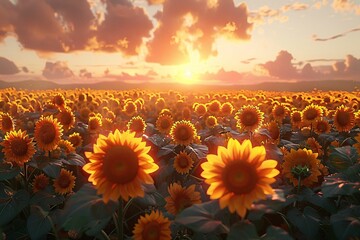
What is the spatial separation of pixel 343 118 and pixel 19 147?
553 cm

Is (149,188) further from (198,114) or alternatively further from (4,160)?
(198,114)

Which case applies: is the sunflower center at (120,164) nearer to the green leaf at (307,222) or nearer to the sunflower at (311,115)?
the green leaf at (307,222)

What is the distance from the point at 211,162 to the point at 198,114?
7783 mm

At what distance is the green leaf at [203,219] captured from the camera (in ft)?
7.28

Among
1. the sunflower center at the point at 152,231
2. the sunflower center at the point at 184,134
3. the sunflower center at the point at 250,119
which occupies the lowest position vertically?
the sunflower center at the point at 152,231

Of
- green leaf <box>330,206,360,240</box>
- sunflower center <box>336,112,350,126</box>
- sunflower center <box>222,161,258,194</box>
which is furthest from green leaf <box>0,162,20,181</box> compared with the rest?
sunflower center <box>336,112,350,126</box>

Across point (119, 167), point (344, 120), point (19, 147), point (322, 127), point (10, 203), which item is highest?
point (119, 167)

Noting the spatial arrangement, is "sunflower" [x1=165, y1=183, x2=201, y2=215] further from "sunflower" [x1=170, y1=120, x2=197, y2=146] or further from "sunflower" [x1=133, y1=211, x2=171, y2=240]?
"sunflower" [x1=170, y1=120, x2=197, y2=146]

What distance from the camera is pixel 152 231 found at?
3.26 meters

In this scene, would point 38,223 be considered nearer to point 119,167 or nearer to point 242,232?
point 119,167

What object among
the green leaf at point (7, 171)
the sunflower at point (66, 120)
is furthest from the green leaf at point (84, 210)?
the sunflower at point (66, 120)

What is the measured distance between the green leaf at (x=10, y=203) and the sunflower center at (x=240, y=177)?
288 centimetres

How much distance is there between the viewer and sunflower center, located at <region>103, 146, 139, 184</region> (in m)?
2.70

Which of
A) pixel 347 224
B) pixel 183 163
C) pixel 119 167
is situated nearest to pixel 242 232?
pixel 119 167
